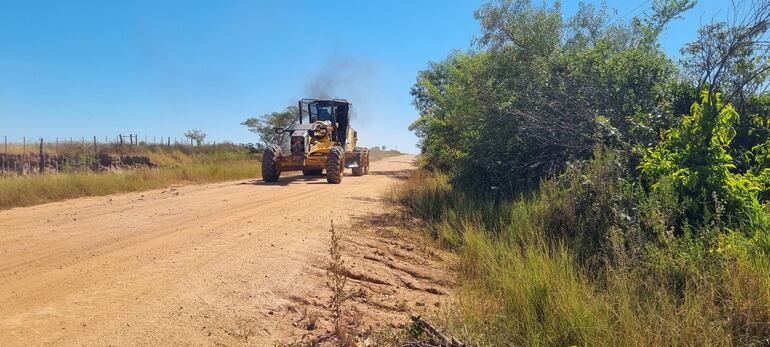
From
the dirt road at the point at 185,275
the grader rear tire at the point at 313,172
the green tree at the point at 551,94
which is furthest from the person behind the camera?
the grader rear tire at the point at 313,172

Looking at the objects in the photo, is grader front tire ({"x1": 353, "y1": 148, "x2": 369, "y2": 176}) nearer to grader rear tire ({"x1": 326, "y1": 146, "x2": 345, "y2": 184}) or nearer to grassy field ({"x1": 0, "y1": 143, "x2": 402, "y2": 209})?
grassy field ({"x1": 0, "y1": 143, "x2": 402, "y2": 209})

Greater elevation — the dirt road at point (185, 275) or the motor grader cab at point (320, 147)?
the motor grader cab at point (320, 147)

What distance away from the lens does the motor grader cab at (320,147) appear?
17.2 meters

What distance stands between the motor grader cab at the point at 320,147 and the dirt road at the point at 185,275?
719cm

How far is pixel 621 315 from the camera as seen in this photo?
13.0ft

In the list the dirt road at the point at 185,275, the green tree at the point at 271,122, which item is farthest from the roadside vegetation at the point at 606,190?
the green tree at the point at 271,122

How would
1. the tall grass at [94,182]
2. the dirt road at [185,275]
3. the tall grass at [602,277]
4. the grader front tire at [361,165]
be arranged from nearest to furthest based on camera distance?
the tall grass at [602,277], the dirt road at [185,275], the tall grass at [94,182], the grader front tire at [361,165]

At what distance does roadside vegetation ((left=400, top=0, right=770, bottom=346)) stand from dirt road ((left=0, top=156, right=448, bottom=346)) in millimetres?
1128

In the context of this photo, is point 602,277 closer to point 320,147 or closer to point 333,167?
point 333,167

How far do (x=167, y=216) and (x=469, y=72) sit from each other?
22.9 feet

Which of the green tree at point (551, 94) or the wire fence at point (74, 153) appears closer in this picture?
the green tree at point (551, 94)

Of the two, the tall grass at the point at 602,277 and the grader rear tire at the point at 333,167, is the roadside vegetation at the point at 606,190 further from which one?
the grader rear tire at the point at 333,167

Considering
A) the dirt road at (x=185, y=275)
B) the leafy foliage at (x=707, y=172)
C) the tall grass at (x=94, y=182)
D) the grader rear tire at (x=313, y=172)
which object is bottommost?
the dirt road at (x=185, y=275)

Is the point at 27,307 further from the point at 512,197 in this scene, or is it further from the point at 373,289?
the point at 512,197
